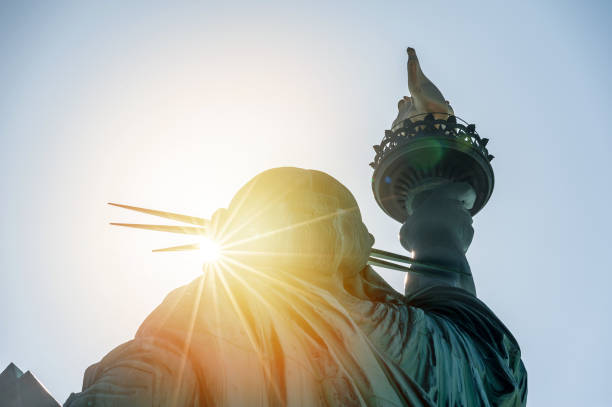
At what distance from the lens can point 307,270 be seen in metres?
4.91

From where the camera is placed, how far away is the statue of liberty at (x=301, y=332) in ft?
11.3

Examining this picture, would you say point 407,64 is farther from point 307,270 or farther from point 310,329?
point 310,329

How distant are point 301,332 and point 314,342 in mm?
135

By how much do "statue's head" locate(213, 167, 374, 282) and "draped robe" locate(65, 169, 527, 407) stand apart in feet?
0.04

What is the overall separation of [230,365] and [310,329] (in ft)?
2.55

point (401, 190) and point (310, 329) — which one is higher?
point (401, 190)

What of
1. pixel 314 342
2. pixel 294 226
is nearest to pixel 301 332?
pixel 314 342

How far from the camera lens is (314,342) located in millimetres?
4051

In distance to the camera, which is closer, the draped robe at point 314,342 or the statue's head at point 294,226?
the draped robe at point 314,342

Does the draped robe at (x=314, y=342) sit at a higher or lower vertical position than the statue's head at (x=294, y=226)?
lower

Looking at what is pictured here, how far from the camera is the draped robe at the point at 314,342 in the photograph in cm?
341

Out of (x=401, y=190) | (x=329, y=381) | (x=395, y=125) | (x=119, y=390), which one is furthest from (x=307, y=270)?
(x=395, y=125)

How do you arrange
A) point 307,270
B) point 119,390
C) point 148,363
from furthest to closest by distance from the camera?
point 307,270 < point 148,363 < point 119,390

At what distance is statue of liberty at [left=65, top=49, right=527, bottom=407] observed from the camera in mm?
3436
